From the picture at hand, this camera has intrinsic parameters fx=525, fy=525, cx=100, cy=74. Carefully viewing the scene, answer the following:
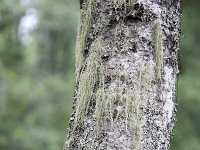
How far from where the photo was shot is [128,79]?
5.84 ft

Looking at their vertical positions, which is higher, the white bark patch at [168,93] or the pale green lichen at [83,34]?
the pale green lichen at [83,34]

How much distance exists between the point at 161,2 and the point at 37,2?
44.9 feet

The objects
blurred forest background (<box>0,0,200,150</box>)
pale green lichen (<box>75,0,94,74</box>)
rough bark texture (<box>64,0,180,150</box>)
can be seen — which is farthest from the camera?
blurred forest background (<box>0,0,200,150</box>)

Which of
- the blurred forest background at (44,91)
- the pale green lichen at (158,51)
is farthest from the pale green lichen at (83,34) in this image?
the blurred forest background at (44,91)

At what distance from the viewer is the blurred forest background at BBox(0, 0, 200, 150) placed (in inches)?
324

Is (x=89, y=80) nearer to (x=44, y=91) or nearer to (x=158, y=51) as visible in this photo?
(x=158, y=51)

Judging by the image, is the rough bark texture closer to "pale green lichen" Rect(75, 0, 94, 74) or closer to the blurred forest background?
"pale green lichen" Rect(75, 0, 94, 74)

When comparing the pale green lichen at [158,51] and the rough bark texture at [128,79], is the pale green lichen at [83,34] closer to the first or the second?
the rough bark texture at [128,79]

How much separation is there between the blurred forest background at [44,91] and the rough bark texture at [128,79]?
0.40 m

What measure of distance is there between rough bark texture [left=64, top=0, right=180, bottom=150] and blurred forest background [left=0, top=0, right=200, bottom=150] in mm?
404

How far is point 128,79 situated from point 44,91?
13.9 metres

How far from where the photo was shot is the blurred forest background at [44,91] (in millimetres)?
8227

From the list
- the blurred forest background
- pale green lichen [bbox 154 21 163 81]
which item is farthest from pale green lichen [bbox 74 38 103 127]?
the blurred forest background

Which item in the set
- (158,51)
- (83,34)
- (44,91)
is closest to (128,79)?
(158,51)
